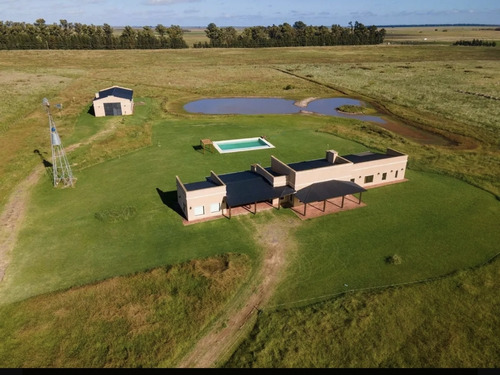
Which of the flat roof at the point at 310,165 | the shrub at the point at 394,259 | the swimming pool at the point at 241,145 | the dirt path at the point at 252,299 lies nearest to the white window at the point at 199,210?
the dirt path at the point at 252,299

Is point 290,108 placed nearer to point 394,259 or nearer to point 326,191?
point 326,191

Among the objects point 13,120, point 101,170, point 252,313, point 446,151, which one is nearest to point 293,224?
point 252,313

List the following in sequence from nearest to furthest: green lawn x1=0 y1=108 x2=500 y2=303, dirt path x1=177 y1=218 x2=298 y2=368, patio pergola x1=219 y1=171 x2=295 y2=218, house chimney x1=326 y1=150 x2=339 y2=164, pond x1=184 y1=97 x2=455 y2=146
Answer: dirt path x1=177 y1=218 x2=298 y2=368
green lawn x1=0 y1=108 x2=500 y2=303
patio pergola x1=219 y1=171 x2=295 y2=218
house chimney x1=326 y1=150 x2=339 y2=164
pond x1=184 y1=97 x2=455 y2=146

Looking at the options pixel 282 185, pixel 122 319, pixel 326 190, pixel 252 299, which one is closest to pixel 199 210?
pixel 282 185

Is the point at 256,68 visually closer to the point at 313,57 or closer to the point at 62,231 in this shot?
the point at 313,57

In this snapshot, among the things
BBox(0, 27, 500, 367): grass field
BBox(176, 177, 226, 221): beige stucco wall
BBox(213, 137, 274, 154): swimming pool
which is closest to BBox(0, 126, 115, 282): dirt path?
BBox(0, 27, 500, 367): grass field

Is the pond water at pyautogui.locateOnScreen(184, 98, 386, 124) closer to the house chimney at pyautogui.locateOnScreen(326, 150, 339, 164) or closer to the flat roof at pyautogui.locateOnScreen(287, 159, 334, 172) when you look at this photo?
the house chimney at pyautogui.locateOnScreen(326, 150, 339, 164)
